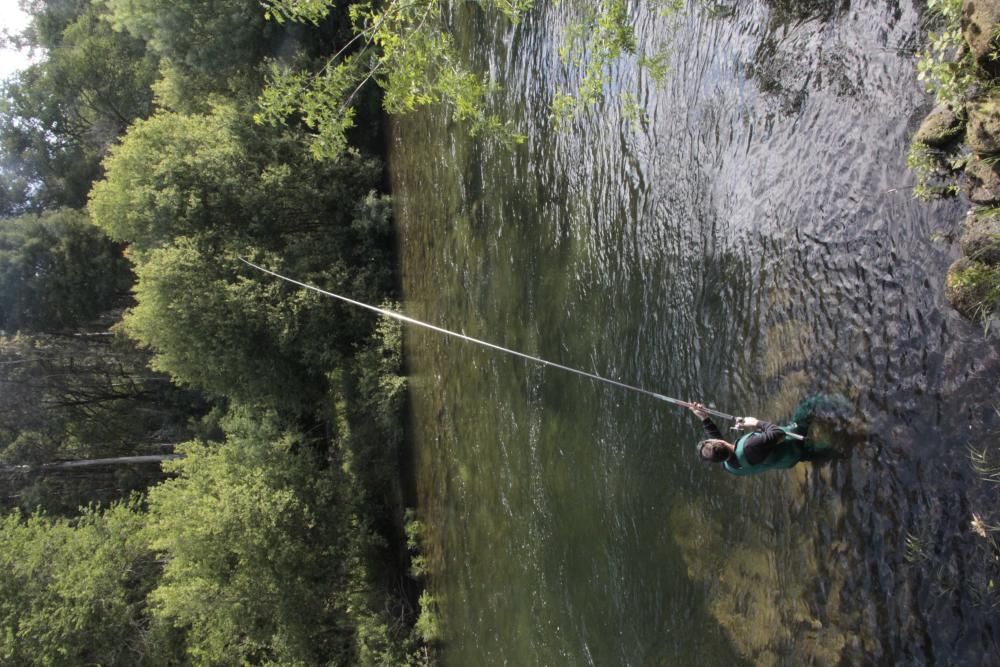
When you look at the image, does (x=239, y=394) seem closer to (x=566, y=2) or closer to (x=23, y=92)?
(x=566, y=2)

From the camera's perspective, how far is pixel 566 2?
1378 cm

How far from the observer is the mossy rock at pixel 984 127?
5.96 m

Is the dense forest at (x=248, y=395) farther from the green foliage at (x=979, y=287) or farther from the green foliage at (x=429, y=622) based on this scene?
the green foliage at (x=979, y=287)

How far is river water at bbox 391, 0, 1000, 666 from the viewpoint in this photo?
697 centimetres

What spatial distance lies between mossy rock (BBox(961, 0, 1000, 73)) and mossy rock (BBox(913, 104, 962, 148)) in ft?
2.17

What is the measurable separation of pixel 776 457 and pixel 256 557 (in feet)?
46.4

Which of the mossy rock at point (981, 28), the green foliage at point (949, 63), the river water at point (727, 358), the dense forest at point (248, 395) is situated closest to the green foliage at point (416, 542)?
the dense forest at point (248, 395)

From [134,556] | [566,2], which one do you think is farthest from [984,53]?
[134,556]

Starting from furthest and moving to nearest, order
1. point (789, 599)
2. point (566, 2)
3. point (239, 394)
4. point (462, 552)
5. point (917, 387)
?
point (239, 394) < point (462, 552) < point (566, 2) < point (789, 599) < point (917, 387)

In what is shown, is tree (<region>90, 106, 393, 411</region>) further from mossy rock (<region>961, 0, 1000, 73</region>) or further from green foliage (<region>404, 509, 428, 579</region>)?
mossy rock (<region>961, 0, 1000, 73</region>)

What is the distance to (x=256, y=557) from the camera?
17672 mm

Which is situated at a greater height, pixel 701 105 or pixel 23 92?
pixel 23 92

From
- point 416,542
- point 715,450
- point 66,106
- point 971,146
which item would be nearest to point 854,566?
point 715,450

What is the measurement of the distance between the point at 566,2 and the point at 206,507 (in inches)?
575
